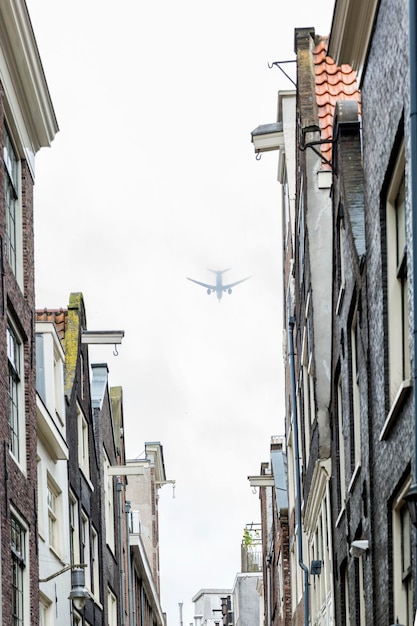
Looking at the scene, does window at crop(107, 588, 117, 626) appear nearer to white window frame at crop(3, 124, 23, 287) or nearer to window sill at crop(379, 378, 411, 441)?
white window frame at crop(3, 124, 23, 287)

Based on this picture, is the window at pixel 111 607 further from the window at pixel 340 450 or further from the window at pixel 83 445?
the window at pixel 340 450

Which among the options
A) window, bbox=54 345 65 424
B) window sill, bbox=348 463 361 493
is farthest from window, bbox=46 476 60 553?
window sill, bbox=348 463 361 493

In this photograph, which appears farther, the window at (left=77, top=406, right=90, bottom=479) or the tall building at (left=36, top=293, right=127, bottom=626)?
the window at (left=77, top=406, right=90, bottom=479)

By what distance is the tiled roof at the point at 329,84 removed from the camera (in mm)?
26152

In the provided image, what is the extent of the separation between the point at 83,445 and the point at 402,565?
2328 cm

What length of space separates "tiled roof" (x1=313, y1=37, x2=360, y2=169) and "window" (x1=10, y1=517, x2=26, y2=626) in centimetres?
874

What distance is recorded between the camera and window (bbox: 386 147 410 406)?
13820 mm

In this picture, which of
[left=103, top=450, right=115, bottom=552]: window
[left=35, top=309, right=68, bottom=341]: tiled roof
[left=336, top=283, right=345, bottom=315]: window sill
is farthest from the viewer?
[left=103, top=450, right=115, bottom=552]: window

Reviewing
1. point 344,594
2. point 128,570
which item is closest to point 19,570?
point 344,594

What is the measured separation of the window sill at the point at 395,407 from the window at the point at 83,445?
21.8 metres

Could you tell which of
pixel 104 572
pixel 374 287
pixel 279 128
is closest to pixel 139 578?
pixel 104 572

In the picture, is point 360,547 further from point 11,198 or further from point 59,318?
point 59,318

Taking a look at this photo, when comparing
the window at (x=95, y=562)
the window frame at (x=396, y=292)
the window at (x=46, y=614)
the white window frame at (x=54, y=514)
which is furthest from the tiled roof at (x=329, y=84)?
the window at (x=95, y=562)

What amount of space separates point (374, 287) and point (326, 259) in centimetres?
1071
